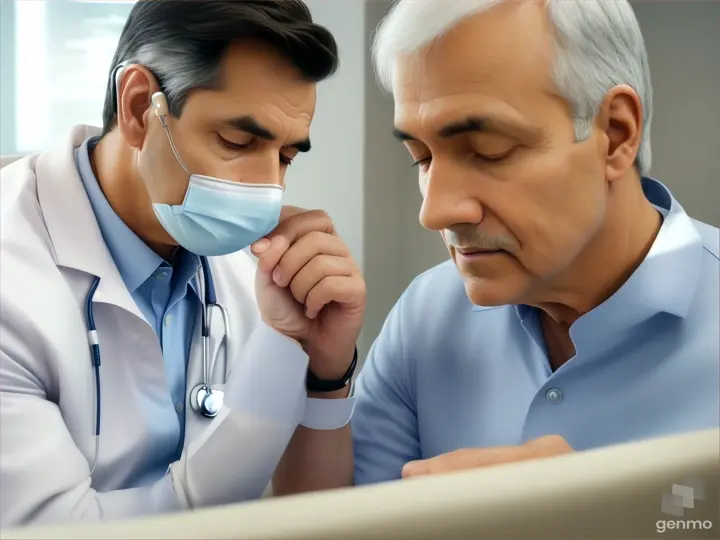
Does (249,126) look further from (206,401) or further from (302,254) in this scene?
(206,401)

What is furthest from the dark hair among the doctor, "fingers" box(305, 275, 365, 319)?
"fingers" box(305, 275, 365, 319)

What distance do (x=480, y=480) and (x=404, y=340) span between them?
1.01 ft

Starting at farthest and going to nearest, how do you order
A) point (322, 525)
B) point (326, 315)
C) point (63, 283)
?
point (326, 315) → point (63, 283) → point (322, 525)

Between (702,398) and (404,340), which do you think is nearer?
(702,398)

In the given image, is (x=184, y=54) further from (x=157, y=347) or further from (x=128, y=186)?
(x=157, y=347)

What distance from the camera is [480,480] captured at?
616 mm

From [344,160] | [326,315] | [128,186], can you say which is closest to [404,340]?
[326,315]

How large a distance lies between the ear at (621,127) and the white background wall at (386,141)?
5cm

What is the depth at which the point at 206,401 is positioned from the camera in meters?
0.79

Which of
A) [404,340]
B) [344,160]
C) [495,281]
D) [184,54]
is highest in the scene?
[184,54]

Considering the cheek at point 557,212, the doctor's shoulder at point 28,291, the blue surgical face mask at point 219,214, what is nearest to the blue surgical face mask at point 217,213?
the blue surgical face mask at point 219,214

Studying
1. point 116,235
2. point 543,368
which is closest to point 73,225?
point 116,235

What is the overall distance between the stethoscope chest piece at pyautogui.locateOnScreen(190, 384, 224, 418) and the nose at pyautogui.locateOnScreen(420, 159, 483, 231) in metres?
0.27

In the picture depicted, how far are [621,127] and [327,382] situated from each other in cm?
39
